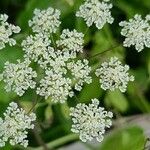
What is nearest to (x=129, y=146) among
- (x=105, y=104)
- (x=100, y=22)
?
(x=105, y=104)

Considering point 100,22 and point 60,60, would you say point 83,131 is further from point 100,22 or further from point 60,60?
point 100,22

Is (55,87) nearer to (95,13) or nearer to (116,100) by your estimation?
(95,13)

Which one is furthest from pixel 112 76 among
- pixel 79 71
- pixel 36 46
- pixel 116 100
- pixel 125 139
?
pixel 116 100

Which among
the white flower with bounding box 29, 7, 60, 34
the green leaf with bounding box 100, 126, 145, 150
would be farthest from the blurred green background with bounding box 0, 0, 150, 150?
the white flower with bounding box 29, 7, 60, 34

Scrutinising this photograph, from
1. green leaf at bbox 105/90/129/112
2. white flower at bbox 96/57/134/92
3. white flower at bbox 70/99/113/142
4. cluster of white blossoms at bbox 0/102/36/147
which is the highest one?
green leaf at bbox 105/90/129/112

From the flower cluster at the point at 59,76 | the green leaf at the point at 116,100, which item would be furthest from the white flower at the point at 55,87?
the green leaf at the point at 116,100

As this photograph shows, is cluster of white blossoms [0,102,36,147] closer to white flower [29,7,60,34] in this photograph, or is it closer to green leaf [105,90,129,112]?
white flower [29,7,60,34]

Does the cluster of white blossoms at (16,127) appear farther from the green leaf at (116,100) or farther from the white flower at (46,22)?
the green leaf at (116,100)
